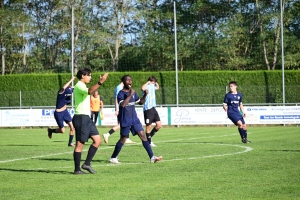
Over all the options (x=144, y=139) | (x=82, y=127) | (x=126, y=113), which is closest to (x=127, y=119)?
(x=126, y=113)

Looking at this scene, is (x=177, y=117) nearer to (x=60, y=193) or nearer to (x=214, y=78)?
(x=214, y=78)

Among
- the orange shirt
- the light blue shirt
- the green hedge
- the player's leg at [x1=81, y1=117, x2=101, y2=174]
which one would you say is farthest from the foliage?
the player's leg at [x1=81, y1=117, x2=101, y2=174]

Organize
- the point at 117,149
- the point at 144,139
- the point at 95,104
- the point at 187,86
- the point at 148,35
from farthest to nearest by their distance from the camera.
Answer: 1. the point at 148,35
2. the point at 187,86
3. the point at 95,104
4. the point at 144,139
5. the point at 117,149

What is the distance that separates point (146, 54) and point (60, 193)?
38468 millimetres

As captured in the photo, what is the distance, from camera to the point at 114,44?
49844mm

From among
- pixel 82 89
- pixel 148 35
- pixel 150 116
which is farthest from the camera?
pixel 148 35

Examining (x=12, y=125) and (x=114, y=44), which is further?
(x=114, y=44)

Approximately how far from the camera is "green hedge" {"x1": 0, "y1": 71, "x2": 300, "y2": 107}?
39.1 m

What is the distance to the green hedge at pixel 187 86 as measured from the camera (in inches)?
1540

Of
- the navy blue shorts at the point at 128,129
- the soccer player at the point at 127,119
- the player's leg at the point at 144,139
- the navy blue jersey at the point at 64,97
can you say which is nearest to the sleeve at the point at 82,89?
the soccer player at the point at 127,119

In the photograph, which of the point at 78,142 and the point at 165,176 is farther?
the point at 78,142

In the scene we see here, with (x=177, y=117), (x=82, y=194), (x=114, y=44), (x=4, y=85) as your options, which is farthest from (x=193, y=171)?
(x=114, y=44)

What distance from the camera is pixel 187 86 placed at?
43.1 metres

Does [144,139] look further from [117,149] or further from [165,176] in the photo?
[165,176]
